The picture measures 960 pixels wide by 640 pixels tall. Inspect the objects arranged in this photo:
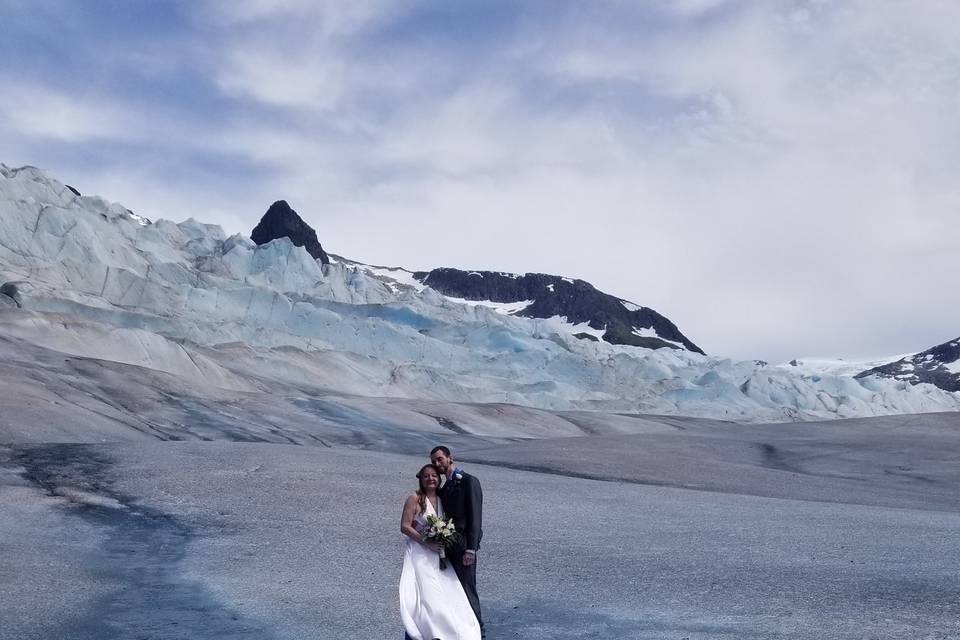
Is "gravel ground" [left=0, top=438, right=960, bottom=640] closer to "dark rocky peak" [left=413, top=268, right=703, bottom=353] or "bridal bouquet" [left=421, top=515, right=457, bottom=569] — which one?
"bridal bouquet" [left=421, top=515, right=457, bottom=569]

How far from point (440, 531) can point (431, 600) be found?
19.1 inches

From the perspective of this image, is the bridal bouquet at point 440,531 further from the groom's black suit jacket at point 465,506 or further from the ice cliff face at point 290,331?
the ice cliff face at point 290,331

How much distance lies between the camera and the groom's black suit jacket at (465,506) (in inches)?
237

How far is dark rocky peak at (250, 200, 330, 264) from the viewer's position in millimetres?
105312

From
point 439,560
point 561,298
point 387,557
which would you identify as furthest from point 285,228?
point 439,560

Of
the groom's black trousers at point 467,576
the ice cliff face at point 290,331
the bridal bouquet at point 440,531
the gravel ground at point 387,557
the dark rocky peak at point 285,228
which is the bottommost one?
the gravel ground at point 387,557

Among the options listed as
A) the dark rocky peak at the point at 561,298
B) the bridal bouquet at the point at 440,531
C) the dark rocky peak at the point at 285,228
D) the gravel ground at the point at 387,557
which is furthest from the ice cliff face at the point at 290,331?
the dark rocky peak at the point at 561,298

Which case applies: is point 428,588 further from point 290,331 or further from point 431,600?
point 290,331

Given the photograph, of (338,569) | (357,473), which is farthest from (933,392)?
(338,569)

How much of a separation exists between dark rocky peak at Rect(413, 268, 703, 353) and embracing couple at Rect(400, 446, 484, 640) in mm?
144783

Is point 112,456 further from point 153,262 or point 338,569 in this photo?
point 153,262

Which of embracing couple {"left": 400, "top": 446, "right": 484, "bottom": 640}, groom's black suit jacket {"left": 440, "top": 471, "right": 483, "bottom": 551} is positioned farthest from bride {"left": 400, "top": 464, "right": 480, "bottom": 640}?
groom's black suit jacket {"left": 440, "top": 471, "right": 483, "bottom": 551}

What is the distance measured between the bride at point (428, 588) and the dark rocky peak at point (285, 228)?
10034 centimetres

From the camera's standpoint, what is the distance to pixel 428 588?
6.14 meters
